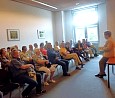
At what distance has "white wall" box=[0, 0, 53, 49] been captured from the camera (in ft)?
25.2

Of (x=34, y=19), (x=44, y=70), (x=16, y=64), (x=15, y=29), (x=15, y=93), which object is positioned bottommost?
(x=15, y=93)

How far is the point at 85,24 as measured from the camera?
12023 mm

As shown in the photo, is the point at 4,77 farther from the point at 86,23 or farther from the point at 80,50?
the point at 86,23

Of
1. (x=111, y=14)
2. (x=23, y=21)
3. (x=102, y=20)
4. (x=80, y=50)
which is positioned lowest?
(x=80, y=50)

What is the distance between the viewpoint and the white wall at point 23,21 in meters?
7.67

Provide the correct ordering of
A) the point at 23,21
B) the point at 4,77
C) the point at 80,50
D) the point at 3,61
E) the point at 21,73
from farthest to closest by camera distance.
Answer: the point at 23,21 < the point at 80,50 < the point at 3,61 < the point at 21,73 < the point at 4,77

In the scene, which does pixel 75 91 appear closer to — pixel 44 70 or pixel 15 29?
pixel 44 70

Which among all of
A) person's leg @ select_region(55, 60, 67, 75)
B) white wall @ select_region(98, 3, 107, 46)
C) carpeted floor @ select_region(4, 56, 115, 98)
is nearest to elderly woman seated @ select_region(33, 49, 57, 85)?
carpeted floor @ select_region(4, 56, 115, 98)

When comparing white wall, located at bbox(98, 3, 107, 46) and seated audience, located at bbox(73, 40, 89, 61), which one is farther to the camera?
white wall, located at bbox(98, 3, 107, 46)

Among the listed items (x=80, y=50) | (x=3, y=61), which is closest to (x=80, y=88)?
(x=3, y=61)

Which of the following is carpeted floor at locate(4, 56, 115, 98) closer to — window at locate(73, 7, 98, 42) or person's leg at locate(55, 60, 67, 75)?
person's leg at locate(55, 60, 67, 75)

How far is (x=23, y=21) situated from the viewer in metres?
8.91

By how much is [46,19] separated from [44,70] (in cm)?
694

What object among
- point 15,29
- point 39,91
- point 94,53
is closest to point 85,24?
point 94,53
